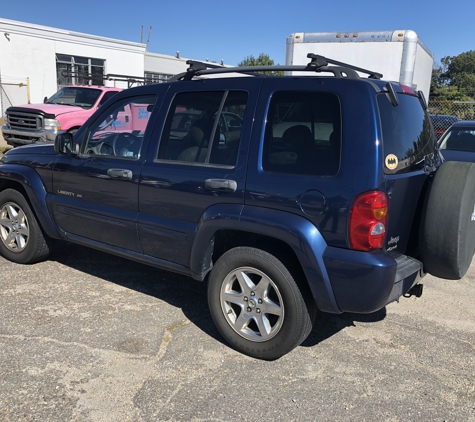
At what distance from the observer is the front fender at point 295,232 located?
3010 millimetres

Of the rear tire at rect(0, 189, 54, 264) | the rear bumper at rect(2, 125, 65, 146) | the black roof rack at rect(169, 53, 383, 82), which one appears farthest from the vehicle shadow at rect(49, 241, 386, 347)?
the rear bumper at rect(2, 125, 65, 146)

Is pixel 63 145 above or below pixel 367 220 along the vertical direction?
above

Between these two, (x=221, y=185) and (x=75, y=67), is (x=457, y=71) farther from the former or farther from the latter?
(x=221, y=185)

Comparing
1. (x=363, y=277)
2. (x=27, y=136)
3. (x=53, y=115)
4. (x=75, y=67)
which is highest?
(x=75, y=67)

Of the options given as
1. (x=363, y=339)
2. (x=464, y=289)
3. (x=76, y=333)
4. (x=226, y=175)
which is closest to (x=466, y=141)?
(x=464, y=289)

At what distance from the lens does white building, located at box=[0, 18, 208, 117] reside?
22938 mm

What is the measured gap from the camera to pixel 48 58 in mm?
24453

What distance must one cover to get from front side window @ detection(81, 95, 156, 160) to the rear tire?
3.30 ft

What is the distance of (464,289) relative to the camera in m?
4.86

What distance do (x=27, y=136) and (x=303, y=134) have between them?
33.1 ft

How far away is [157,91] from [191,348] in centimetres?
203

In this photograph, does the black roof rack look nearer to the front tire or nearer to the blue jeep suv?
the blue jeep suv

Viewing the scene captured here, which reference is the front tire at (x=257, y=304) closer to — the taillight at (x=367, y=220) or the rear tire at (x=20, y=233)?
the taillight at (x=367, y=220)

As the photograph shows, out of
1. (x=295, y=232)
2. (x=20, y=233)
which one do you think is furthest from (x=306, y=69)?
(x=20, y=233)
